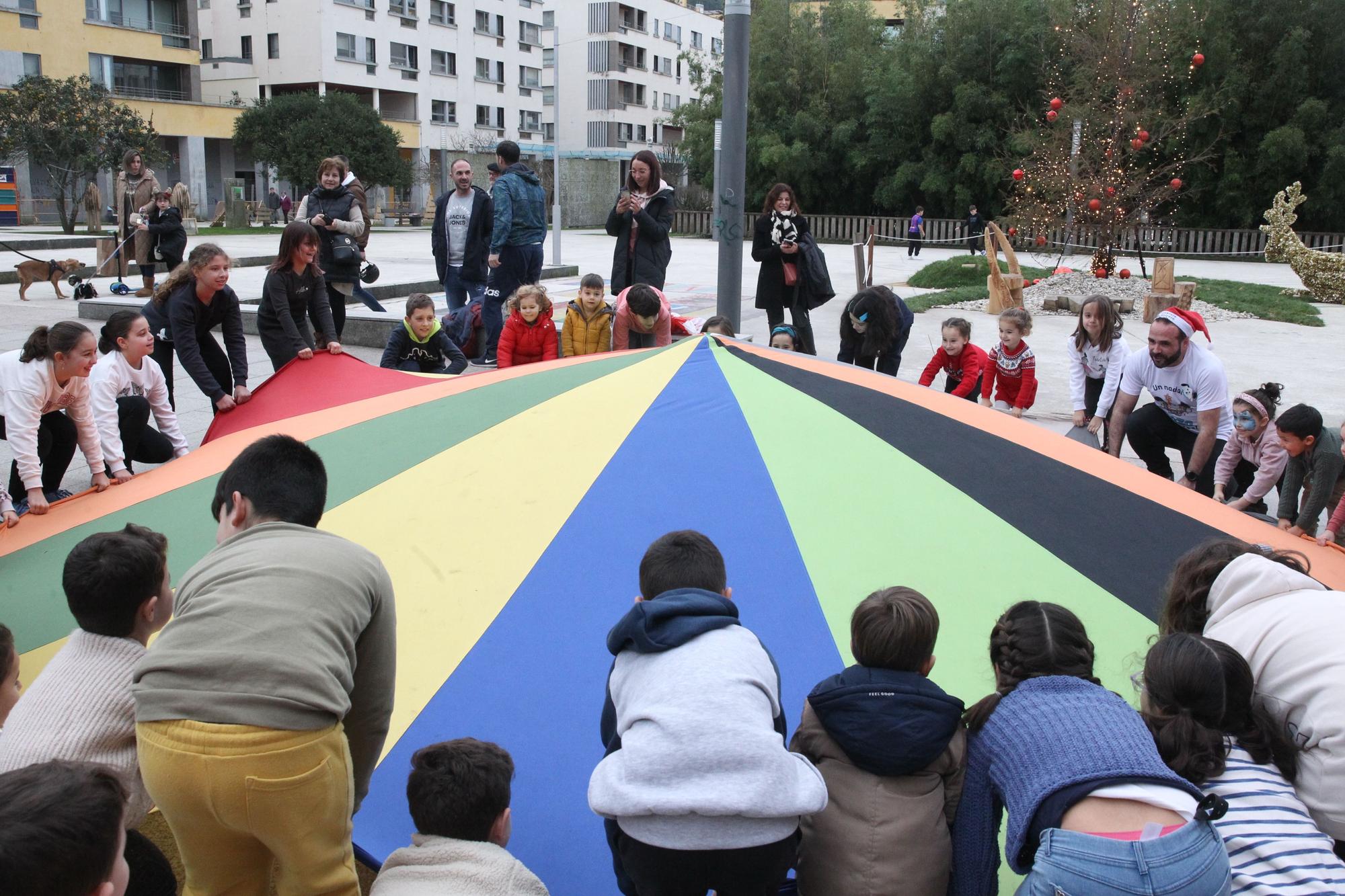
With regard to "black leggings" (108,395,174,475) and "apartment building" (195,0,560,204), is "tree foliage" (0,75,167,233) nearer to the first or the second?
"apartment building" (195,0,560,204)

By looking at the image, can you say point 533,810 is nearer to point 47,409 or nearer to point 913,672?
point 913,672

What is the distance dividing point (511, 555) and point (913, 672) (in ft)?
4.29

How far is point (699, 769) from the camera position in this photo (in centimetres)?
199

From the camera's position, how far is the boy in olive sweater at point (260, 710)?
193cm

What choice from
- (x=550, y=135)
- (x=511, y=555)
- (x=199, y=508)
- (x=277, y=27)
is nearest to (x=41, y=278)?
(x=199, y=508)

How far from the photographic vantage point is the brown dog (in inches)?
536

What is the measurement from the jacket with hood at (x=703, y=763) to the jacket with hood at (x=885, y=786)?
0.37ft

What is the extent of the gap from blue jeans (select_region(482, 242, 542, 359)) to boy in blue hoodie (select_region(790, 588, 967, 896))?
6.63 m

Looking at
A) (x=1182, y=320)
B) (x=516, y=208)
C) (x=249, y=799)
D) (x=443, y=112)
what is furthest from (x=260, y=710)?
(x=443, y=112)

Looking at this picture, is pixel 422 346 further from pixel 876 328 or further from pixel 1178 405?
pixel 1178 405

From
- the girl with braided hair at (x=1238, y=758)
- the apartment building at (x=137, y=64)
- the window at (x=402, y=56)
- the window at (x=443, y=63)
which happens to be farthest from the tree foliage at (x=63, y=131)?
the girl with braided hair at (x=1238, y=758)

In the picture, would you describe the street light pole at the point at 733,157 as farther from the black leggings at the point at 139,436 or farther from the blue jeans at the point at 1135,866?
the blue jeans at the point at 1135,866

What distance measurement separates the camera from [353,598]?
219 cm

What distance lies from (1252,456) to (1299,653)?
3.06 m
